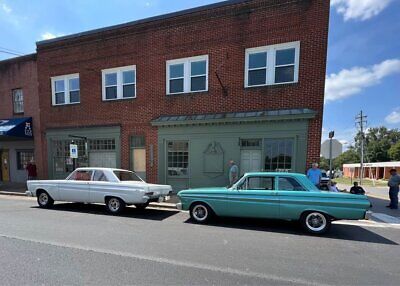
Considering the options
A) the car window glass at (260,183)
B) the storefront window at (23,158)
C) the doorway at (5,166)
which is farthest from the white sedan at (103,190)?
the doorway at (5,166)

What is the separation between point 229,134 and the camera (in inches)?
427

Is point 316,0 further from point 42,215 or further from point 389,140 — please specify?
point 389,140

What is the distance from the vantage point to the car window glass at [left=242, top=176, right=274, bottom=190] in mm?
6426

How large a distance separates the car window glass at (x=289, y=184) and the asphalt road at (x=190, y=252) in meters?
1.08

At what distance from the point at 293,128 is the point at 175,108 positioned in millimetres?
5532

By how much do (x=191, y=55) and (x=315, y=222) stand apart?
883 cm

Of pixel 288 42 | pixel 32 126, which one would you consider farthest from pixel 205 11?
pixel 32 126

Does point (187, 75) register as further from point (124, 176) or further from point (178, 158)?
point (124, 176)

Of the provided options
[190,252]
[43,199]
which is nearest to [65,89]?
[43,199]

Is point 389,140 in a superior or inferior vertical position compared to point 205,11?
inferior

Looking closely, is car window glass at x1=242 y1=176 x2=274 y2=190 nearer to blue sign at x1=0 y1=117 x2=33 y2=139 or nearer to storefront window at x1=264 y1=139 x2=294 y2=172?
storefront window at x1=264 y1=139 x2=294 y2=172

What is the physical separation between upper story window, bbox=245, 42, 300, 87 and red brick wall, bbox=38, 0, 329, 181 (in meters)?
0.24

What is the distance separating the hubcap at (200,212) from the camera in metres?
6.94

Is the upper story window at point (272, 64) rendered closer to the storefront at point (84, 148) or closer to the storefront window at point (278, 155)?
the storefront window at point (278, 155)
